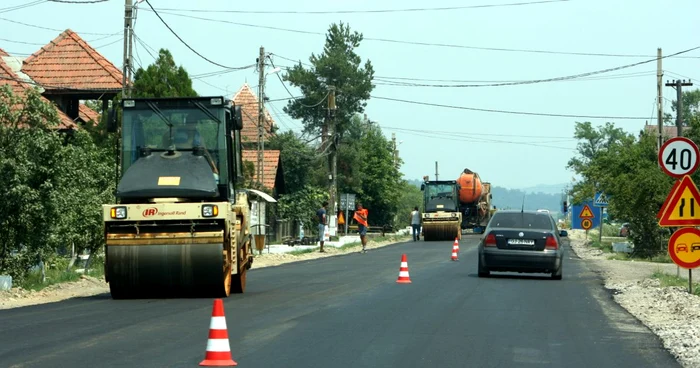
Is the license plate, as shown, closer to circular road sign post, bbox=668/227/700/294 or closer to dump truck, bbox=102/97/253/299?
circular road sign post, bbox=668/227/700/294

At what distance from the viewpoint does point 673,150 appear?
1817 centimetres

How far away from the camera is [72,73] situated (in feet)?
155

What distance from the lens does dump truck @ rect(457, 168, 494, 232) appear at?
66.6 metres

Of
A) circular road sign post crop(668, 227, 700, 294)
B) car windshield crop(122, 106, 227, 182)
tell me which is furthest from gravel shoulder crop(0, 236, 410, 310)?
circular road sign post crop(668, 227, 700, 294)

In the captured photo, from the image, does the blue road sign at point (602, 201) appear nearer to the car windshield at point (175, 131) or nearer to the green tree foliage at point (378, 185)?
the car windshield at point (175, 131)

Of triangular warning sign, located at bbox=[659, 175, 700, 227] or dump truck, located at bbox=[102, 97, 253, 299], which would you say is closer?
dump truck, located at bbox=[102, 97, 253, 299]

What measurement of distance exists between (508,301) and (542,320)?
3149 mm

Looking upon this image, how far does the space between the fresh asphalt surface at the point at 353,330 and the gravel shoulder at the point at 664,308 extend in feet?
0.74

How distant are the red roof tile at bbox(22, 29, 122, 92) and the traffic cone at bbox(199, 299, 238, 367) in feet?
121

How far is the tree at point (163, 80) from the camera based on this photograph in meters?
37.9

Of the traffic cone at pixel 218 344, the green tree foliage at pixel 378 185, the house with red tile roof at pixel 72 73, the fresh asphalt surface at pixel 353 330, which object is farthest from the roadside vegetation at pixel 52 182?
A: the green tree foliage at pixel 378 185

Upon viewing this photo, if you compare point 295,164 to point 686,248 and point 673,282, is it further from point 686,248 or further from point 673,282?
point 686,248

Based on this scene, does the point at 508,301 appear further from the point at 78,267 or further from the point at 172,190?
the point at 78,267

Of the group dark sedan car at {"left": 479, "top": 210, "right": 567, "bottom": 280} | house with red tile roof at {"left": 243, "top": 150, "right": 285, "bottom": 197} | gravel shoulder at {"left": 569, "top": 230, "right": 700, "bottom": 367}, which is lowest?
gravel shoulder at {"left": 569, "top": 230, "right": 700, "bottom": 367}
